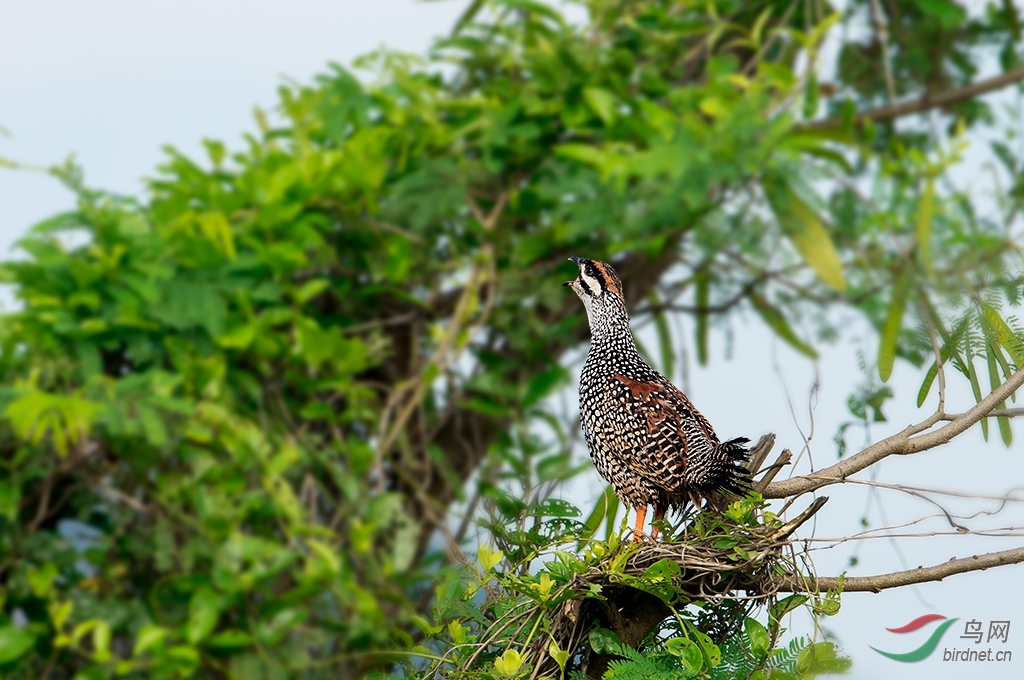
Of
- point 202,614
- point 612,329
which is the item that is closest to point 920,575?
point 612,329

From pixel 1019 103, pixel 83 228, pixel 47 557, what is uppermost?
pixel 1019 103

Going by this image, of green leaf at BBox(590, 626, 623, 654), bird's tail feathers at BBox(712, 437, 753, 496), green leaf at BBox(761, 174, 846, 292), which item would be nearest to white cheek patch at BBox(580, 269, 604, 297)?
bird's tail feathers at BBox(712, 437, 753, 496)

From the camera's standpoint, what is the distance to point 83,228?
7.52ft

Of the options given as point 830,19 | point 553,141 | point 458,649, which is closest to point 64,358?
point 553,141

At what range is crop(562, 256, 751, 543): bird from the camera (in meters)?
1.02

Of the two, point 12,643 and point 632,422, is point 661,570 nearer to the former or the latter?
point 632,422

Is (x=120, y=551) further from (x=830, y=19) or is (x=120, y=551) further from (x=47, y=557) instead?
(x=830, y=19)

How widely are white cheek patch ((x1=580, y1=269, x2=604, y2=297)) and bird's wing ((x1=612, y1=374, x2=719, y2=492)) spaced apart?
0.32 ft

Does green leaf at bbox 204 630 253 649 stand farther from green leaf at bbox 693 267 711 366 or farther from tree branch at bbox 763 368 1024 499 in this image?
tree branch at bbox 763 368 1024 499

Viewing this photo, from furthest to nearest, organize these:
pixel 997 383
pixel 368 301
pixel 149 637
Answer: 1. pixel 368 301
2. pixel 149 637
3. pixel 997 383

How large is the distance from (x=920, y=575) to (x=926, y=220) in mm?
1720

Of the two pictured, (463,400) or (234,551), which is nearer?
(234,551)

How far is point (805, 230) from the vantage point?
2365 millimetres

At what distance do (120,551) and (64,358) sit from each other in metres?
0.45
